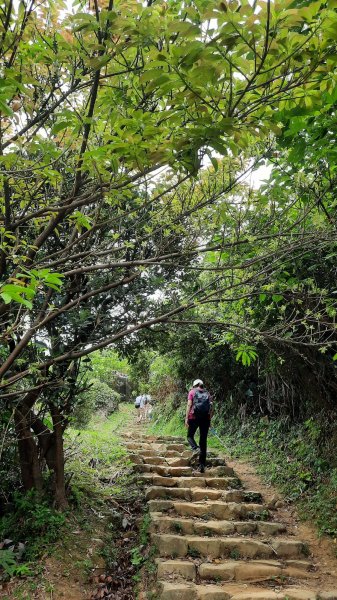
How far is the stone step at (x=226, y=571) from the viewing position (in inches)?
182

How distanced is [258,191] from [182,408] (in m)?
11.0

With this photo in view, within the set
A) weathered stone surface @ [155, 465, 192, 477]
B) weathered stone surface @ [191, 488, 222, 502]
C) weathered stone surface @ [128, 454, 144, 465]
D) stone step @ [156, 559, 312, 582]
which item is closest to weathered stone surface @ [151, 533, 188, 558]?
stone step @ [156, 559, 312, 582]

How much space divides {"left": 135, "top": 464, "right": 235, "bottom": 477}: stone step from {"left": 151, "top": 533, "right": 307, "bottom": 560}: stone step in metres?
2.02

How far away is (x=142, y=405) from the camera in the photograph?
17078 millimetres

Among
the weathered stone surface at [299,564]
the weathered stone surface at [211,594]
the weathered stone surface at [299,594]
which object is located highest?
the weathered stone surface at [211,594]

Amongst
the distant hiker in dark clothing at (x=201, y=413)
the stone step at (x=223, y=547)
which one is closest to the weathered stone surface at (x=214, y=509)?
the stone step at (x=223, y=547)

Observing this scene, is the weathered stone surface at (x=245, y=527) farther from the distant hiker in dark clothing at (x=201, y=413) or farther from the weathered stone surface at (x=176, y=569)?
the distant hiker in dark clothing at (x=201, y=413)

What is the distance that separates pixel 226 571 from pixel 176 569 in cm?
54


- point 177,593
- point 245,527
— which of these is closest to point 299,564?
point 245,527

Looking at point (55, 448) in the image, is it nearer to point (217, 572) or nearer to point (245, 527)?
point (217, 572)

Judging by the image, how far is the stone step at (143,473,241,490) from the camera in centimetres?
689

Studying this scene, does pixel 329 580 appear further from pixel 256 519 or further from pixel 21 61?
pixel 21 61

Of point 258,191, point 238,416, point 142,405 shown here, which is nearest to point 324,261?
point 258,191

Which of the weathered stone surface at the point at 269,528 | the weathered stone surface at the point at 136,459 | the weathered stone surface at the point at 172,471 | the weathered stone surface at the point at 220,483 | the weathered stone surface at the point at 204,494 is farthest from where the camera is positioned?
the weathered stone surface at the point at 136,459
